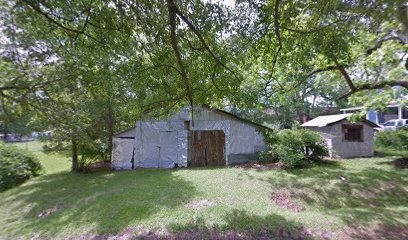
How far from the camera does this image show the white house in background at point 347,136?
11.8 m

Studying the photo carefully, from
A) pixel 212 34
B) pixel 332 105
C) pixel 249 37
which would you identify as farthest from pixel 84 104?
pixel 332 105

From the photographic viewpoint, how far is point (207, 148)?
1160cm

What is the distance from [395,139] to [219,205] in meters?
11.0

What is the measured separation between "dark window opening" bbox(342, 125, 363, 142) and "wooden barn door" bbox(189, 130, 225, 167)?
729 centimetres

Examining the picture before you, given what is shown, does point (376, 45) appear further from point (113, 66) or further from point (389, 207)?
point (113, 66)

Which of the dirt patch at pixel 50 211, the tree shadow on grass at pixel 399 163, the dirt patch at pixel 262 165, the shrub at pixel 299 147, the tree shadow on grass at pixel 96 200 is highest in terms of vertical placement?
the shrub at pixel 299 147

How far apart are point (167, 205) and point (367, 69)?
26.4ft

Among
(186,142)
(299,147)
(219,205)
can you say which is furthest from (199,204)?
(299,147)

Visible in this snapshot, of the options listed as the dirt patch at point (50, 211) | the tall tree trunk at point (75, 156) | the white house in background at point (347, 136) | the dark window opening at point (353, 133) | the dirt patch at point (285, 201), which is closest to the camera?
the dirt patch at point (285, 201)

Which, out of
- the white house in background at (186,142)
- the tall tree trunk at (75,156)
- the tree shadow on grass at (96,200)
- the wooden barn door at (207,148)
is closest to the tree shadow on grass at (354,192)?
the white house in background at (186,142)

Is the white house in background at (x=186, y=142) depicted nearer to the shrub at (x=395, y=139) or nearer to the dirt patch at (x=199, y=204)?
the dirt patch at (x=199, y=204)

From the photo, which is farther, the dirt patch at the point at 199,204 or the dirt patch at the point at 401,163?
the dirt patch at the point at 401,163

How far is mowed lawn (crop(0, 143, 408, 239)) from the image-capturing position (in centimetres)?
470

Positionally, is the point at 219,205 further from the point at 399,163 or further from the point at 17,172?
the point at 399,163
